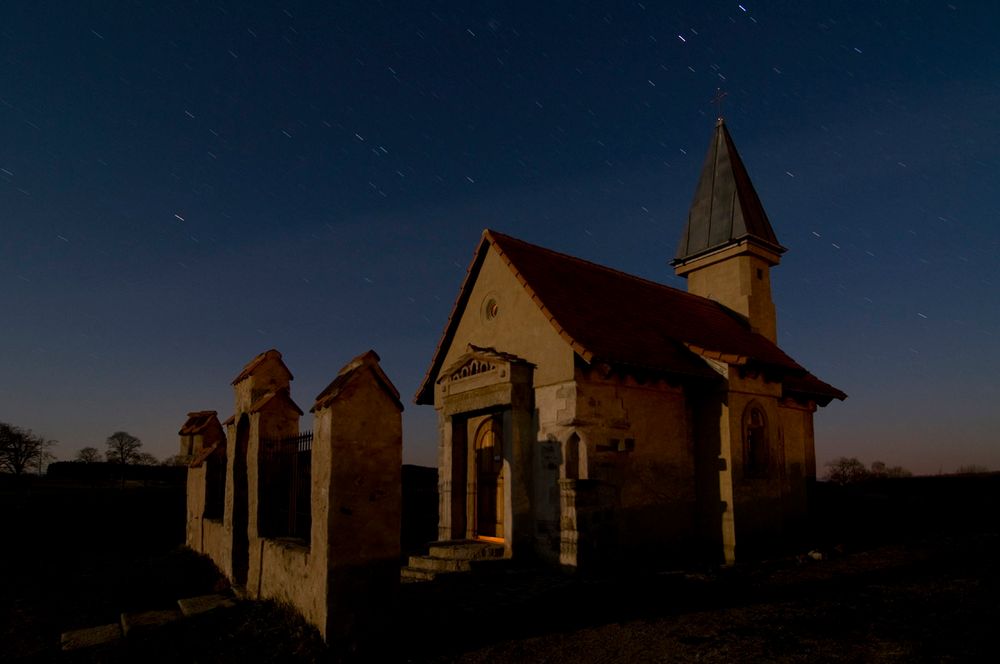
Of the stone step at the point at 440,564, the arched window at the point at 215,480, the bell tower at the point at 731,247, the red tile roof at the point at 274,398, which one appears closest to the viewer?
the red tile roof at the point at 274,398

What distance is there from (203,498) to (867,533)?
51.8 feet

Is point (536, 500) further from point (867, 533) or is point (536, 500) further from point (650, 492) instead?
point (867, 533)

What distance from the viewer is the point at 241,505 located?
10.8 meters

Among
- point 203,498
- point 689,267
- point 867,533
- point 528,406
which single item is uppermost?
point 689,267

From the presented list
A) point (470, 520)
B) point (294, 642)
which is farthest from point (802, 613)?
point (470, 520)

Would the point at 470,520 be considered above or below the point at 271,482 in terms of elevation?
below

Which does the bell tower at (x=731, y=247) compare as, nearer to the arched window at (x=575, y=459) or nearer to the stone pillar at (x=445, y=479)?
the arched window at (x=575, y=459)

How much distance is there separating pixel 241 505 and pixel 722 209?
50.8ft

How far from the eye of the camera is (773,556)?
1280 centimetres

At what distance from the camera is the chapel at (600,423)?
11281mm

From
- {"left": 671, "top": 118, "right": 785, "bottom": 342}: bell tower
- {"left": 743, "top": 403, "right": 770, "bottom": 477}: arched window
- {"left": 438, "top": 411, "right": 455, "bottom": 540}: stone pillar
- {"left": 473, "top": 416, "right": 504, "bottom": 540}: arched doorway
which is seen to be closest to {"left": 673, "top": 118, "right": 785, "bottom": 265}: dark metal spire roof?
{"left": 671, "top": 118, "right": 785, "bottom": 342}: bell tower

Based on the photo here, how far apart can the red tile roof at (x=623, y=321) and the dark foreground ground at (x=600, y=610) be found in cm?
377

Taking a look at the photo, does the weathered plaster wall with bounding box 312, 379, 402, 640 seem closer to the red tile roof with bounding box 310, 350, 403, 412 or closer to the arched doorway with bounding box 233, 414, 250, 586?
the red tile roof with bounding box 310, 350, 403, 412

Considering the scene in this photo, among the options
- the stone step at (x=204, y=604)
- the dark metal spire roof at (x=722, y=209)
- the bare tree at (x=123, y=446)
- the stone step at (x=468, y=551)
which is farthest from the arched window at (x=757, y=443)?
the bare tree at (x=123, y=446)
